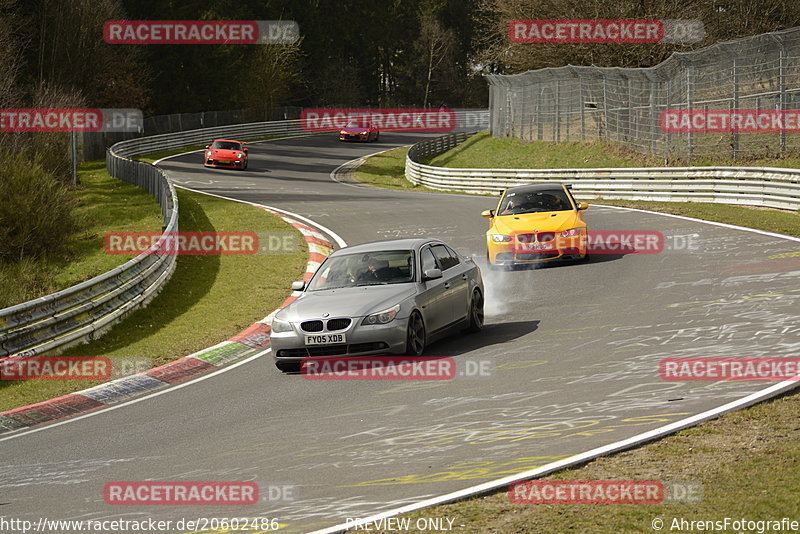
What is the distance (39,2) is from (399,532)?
67.0 metres

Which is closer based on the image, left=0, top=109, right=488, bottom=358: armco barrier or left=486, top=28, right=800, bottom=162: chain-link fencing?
left=0, top=109, right=488, bottom=358: armco barrier

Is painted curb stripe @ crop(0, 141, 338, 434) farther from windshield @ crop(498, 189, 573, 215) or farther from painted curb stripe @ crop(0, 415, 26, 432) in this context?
windshield @ crop(498, 189, 573, 215)

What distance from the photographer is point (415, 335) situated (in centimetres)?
1245

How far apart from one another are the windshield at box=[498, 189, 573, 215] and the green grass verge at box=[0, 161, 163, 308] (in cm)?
949

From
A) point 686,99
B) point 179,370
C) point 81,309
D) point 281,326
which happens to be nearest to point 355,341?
point 281,326

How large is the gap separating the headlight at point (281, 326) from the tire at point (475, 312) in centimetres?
269

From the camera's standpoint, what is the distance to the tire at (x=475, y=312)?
549 inches

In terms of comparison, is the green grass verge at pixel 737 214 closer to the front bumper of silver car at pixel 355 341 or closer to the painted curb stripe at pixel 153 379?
the painted curb stripe at pixel 153 379

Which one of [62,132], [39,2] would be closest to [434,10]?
[39,2]

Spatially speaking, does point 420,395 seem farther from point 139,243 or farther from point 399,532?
point 139,243

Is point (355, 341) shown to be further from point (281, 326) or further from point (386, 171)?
point (386, 171)

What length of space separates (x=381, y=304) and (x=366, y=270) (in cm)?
128

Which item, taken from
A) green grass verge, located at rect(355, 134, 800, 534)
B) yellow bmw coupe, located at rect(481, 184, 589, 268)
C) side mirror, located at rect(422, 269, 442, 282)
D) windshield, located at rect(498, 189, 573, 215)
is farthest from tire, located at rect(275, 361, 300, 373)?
windshield, located at rect(498, 189, 573, 215)

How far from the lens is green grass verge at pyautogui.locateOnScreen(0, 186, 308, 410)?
44.6ft
